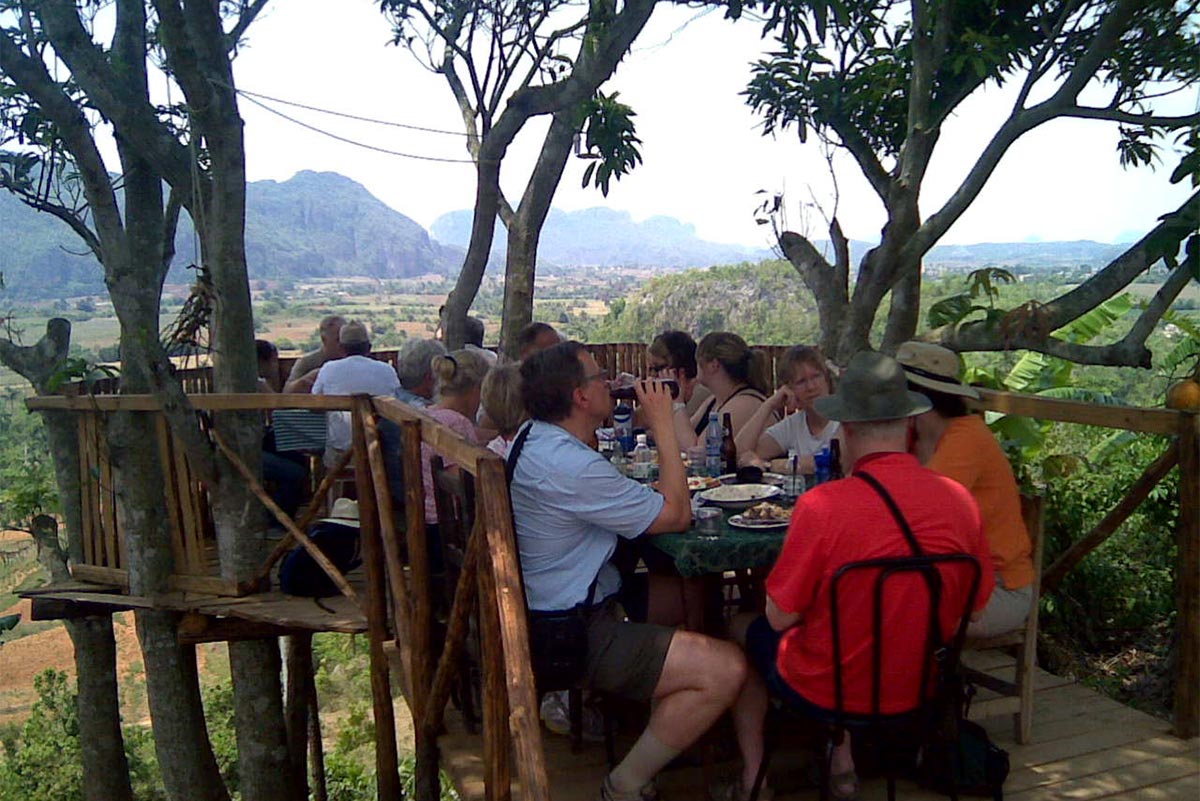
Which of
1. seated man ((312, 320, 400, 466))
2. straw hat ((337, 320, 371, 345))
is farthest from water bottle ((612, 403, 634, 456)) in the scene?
straw hat ((337, 320, 371, 345))

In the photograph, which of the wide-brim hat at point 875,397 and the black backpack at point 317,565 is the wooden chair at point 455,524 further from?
the black backpack at point 317,565

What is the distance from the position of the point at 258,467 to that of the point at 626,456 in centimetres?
257

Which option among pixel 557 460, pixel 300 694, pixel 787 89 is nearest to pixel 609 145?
pixel 787 89

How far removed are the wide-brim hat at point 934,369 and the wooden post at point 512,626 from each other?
1.43 m

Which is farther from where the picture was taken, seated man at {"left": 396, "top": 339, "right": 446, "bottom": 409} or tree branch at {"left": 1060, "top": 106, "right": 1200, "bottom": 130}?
tree branch at {"left": 1060, "top": 106, "right": 1200, "bottom": 130}

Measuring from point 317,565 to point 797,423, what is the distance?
270 centimetres

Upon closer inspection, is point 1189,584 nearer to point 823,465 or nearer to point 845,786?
point 823,465

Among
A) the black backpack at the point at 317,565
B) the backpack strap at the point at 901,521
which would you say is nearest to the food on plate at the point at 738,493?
the backpack strap at the point at 901,521

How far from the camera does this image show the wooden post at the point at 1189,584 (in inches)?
135

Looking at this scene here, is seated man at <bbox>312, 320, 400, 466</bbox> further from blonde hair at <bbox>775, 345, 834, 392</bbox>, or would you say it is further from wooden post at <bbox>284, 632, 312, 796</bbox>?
blonde hair at <bbox>775, 345, 834, 392</bbox>

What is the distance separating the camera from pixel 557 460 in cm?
296

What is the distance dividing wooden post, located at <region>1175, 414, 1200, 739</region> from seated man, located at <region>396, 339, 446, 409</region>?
3670 mm

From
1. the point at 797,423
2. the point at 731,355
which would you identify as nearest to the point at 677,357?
the point at 731,355

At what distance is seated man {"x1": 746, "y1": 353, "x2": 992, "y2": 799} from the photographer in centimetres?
244
